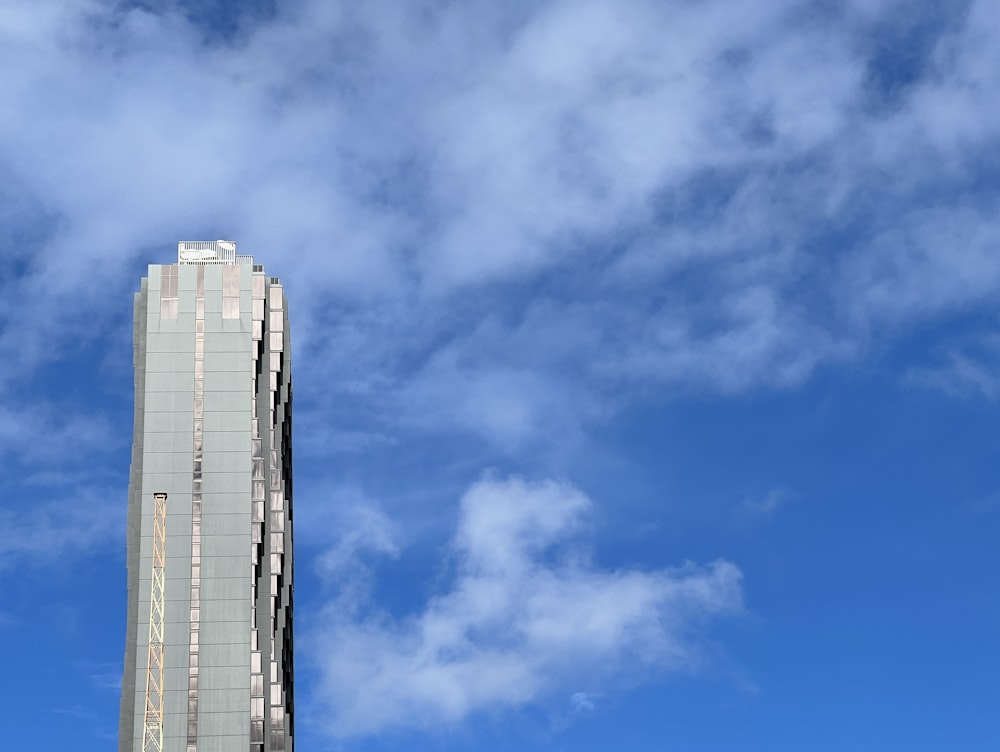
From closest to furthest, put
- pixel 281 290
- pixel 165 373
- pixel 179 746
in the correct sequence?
1. pixel 179 746
2. pixel 165 373
3. pixel 281 290

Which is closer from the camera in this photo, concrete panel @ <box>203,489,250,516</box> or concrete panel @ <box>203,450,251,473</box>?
concrete panel @ <box>203,489,250,516</box>

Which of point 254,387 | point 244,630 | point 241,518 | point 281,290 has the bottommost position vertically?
point 244,630

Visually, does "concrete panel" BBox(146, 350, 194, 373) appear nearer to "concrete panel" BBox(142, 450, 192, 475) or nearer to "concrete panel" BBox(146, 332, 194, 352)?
"concrete panel" BBox(146, 332, 194, 352)

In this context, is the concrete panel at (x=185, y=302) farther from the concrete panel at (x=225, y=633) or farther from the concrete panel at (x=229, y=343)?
the concrete panel at (x=225, y=633)

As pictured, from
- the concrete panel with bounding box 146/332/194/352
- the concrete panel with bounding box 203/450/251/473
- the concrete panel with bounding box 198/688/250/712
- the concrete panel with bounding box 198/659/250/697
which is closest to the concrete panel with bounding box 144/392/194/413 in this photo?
the concrete panel with bounding box 146/332/194/352

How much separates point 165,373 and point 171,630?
2536 centimetres

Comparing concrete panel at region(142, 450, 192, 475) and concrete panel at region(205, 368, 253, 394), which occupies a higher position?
concrete panel at region(205, 368, 253, 394)

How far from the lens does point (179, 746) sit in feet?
528

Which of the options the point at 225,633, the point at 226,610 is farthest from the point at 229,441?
the point at 225,633

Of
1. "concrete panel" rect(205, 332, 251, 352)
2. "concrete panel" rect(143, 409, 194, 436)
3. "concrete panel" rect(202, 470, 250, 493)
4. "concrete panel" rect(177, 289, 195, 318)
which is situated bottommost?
"concrete panel" rect(202, 470, 250, 493)

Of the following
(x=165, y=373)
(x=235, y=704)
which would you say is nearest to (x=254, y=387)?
(x=165, y=373)

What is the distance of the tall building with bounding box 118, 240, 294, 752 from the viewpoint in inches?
6403

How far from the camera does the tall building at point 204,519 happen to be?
16262 centimetres

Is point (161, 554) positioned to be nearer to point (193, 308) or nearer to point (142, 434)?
point (142, 434)
